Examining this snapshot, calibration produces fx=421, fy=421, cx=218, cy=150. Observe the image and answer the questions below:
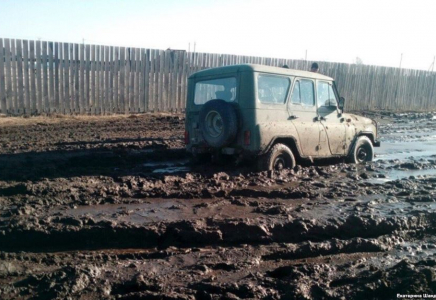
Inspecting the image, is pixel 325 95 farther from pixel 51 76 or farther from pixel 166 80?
pixel 51 76

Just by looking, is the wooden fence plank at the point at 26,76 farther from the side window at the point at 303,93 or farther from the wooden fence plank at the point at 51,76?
the side window at the point at 303,93

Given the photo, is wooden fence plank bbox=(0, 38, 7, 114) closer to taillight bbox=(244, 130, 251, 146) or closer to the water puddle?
the water puddle

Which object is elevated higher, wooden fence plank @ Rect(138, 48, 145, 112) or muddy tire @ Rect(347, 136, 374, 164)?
wooden fence plank @ Rect(138, 48, 145, 112)

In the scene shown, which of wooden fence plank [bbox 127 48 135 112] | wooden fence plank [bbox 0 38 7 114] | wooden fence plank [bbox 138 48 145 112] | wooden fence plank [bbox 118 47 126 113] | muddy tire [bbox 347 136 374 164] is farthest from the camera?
wooden fence plank [bbox 138 48 145 112]

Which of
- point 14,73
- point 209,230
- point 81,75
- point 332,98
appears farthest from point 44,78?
point 209,230

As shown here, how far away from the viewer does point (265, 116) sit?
24.1 ft

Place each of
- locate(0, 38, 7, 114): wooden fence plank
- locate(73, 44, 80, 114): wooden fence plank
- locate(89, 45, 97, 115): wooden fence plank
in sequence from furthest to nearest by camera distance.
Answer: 1. locate(89, 45, 97, 115): wooden fence plank
2. locate(73, 44, 80, 114): wooden fence plank
3. locate(0, 38, 7, 114): wooden fence plank


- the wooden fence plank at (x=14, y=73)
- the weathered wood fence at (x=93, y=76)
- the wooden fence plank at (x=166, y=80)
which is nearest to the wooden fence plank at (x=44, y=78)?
the weathered wood fence at (x=93, y=76)

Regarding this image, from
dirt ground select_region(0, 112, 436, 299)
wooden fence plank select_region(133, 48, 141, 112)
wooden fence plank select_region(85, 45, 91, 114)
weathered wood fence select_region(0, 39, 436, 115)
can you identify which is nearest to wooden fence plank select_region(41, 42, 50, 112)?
weathered wood fence select_region(0, 39, 436, 115)

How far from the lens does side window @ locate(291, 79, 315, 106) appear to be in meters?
8.00

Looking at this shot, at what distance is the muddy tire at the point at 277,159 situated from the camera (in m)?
7.48

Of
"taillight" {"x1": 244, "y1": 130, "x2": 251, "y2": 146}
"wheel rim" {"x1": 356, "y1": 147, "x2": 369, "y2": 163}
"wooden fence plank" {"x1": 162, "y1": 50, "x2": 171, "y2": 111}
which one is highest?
"wooden fence plank" {"x1": 162, "y1": 50, "x2": 171, "y2": 111}

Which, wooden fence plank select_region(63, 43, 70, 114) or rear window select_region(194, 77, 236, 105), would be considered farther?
wooden fence plank select_region(63, 43, 70, 114)

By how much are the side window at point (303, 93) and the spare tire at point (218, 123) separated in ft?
4.81
